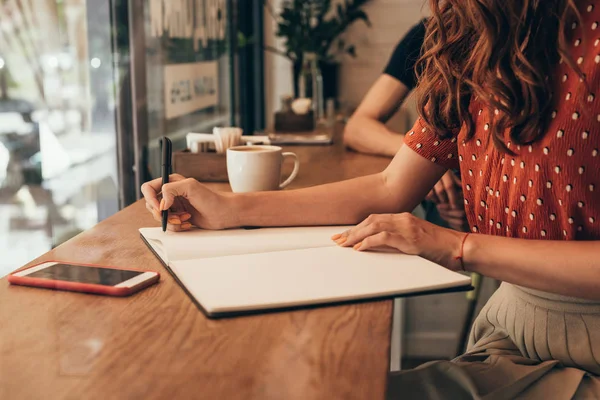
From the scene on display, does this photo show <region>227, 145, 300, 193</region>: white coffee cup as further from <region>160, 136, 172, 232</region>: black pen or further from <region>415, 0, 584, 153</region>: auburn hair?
<region>415, 0, 584, 153</region>: auburn hair

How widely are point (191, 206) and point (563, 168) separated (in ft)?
1.83

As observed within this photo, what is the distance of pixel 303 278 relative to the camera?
2.74 ft

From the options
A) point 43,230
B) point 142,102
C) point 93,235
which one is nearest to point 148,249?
point 93,235

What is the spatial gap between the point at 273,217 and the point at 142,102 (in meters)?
1.05

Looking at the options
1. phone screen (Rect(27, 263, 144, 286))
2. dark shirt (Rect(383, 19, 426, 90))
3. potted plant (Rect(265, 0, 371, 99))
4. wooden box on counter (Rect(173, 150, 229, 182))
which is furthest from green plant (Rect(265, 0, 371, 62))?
phone screen (Rect(27, 263, 144, 286))

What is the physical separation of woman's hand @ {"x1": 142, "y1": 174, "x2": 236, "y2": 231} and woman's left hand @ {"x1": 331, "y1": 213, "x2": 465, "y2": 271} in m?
0.22

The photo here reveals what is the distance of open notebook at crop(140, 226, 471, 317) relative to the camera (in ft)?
2.53

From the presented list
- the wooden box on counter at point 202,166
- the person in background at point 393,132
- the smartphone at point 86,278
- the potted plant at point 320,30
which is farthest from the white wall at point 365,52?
the smartphone at point 86,278

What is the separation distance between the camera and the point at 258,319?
2.41 feet

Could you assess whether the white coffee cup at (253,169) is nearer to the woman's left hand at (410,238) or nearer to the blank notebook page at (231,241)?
the blank notebook page at (231,241)

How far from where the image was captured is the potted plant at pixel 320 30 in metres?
3.83

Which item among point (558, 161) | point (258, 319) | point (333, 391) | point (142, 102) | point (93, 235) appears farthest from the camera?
point (142, 102)

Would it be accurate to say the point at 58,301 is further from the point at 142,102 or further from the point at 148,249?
the point at 142,102

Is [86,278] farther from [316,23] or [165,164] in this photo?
[316,23]
